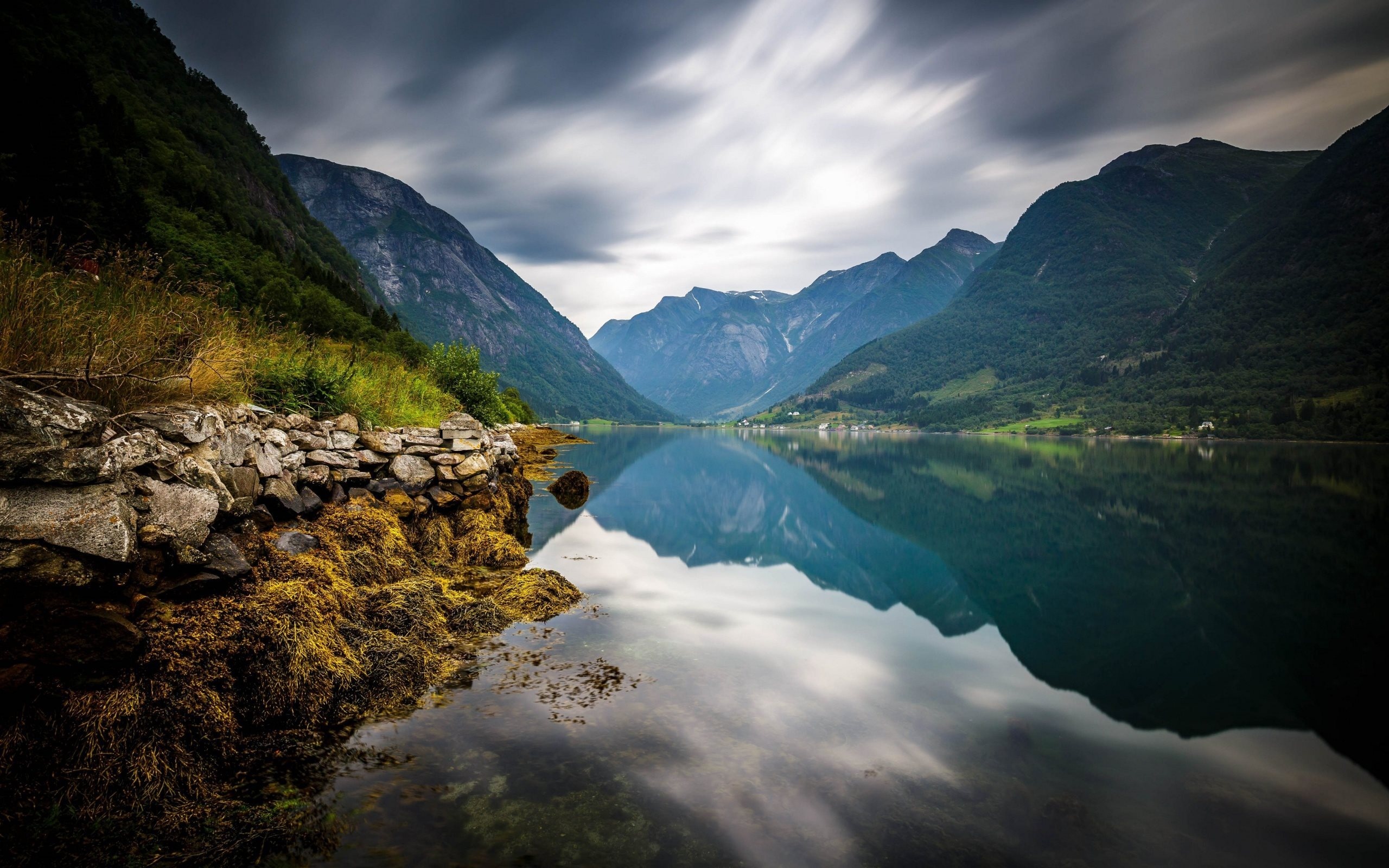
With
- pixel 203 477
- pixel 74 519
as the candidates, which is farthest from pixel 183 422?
pixel 74 519

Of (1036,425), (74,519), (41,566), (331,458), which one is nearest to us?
(41,566)

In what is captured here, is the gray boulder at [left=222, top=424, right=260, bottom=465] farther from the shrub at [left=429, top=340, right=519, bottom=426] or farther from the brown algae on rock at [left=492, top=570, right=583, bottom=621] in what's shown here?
the shrub at [left=429, top=340, right=519, bottom=426]

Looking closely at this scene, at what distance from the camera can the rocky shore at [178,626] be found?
419 centimetres

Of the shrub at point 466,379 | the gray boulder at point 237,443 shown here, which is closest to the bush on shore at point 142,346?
the gray boulder at point 237,443

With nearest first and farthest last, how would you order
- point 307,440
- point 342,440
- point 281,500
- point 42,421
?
point 42,421, point 281,500, point 307,440, point 342,440

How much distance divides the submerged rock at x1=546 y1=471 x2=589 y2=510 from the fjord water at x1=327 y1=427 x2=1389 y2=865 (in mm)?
7773

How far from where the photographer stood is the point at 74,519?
4.74m

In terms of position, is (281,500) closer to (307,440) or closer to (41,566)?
(307,440)

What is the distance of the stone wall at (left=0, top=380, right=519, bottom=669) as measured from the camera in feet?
14.4

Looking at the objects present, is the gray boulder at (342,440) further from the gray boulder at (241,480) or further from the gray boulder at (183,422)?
the gray boulder at (183,422)

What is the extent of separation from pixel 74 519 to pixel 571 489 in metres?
23.6

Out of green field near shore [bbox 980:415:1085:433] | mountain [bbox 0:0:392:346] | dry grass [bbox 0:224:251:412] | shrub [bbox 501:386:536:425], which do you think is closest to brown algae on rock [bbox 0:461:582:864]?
dry grass [bbox 0:224:251:412]

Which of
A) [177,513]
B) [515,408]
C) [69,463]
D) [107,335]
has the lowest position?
[177,513]

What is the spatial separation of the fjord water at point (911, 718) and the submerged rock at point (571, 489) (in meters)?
7.77
